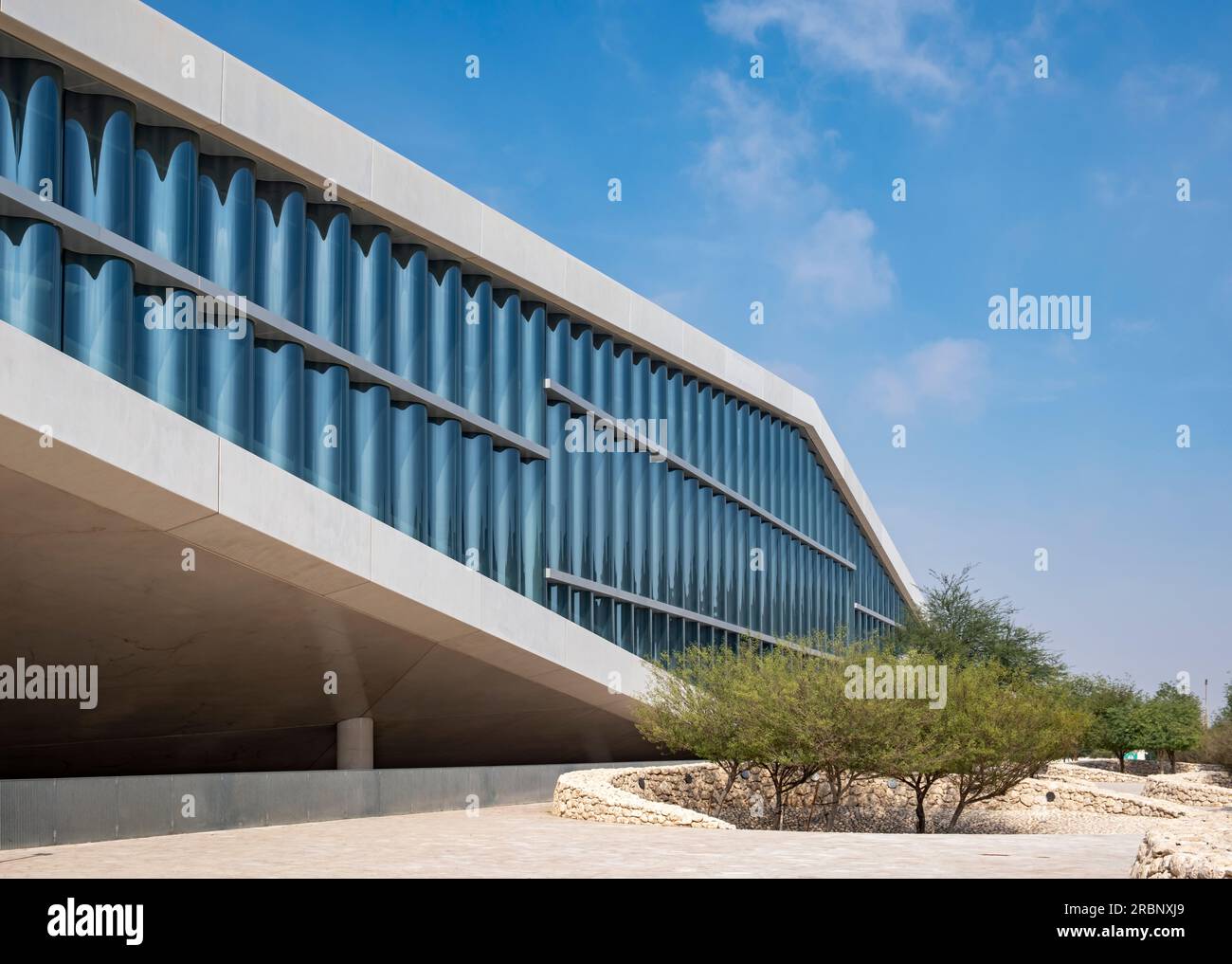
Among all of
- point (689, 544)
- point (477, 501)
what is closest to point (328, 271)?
point (477, 501)

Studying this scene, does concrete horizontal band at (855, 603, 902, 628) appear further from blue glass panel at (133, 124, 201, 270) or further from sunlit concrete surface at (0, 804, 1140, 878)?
blue glass panel at (133, 124, 201, 270)

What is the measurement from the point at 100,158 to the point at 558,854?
11.4 m

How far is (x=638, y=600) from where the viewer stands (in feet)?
Result: 105

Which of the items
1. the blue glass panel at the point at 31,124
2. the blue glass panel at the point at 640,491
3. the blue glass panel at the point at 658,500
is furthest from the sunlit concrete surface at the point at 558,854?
the blue glass panel at the point at 658,500

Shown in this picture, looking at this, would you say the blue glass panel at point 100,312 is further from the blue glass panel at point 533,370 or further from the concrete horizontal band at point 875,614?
the concrete horizontal band at point 875,614

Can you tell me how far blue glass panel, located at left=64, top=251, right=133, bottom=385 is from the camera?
17516mm

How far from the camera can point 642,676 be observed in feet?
100.0

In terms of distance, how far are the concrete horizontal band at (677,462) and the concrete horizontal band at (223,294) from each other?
1946mm

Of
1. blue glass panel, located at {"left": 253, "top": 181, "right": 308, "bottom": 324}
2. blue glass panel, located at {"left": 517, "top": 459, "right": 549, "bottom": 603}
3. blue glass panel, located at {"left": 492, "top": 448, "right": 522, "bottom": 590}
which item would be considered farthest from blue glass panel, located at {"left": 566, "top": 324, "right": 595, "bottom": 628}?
blue glass panel, located at {"left": 253, "top": 181, "right": 308, "bottom": 324}

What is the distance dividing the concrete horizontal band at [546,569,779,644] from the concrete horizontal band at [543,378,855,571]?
370 centimetres

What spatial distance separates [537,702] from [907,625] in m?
22.8
